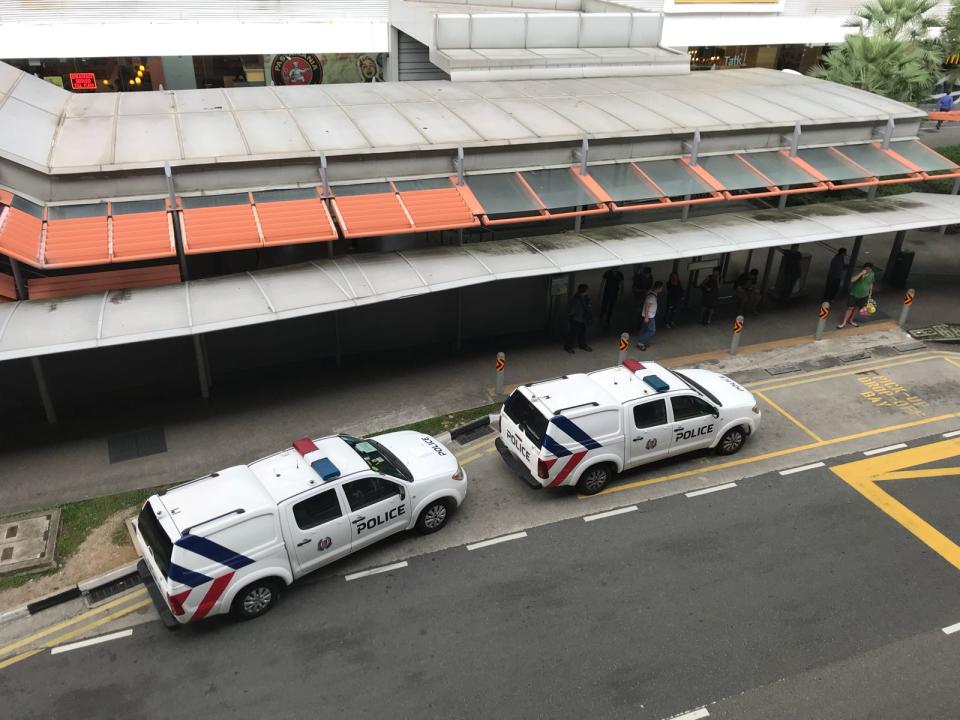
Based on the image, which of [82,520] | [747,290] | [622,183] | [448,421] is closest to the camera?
[82,520]

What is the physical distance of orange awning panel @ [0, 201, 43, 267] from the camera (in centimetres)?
1252

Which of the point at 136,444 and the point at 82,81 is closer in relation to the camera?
the point at 136,444

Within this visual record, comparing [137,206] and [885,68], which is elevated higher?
[885,68]

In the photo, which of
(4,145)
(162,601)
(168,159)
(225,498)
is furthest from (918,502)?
(4,145)

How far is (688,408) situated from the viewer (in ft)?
44.5

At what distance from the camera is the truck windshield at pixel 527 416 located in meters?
12.6

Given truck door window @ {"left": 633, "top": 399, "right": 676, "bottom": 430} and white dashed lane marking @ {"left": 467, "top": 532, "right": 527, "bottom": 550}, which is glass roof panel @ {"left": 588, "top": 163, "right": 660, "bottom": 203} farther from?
white dashed lane marking @ {"left": 467, "top": 532, "right": 527, "bottom": 550}

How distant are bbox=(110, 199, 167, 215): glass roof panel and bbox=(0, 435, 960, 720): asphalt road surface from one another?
8.09 m

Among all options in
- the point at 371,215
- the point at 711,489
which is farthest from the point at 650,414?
the point at 371,215

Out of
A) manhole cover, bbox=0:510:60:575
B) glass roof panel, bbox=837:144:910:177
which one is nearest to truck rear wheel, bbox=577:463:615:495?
manhole cover, bbox=0:510:60:575

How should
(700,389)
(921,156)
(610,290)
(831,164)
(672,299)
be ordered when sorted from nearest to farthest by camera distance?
(700,389), (610,290), (672,299), (831,164), (921,156)

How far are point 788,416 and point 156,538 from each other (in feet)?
41.1

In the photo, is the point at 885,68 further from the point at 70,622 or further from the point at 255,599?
the point at 70,622

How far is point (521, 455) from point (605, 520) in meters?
1.83
